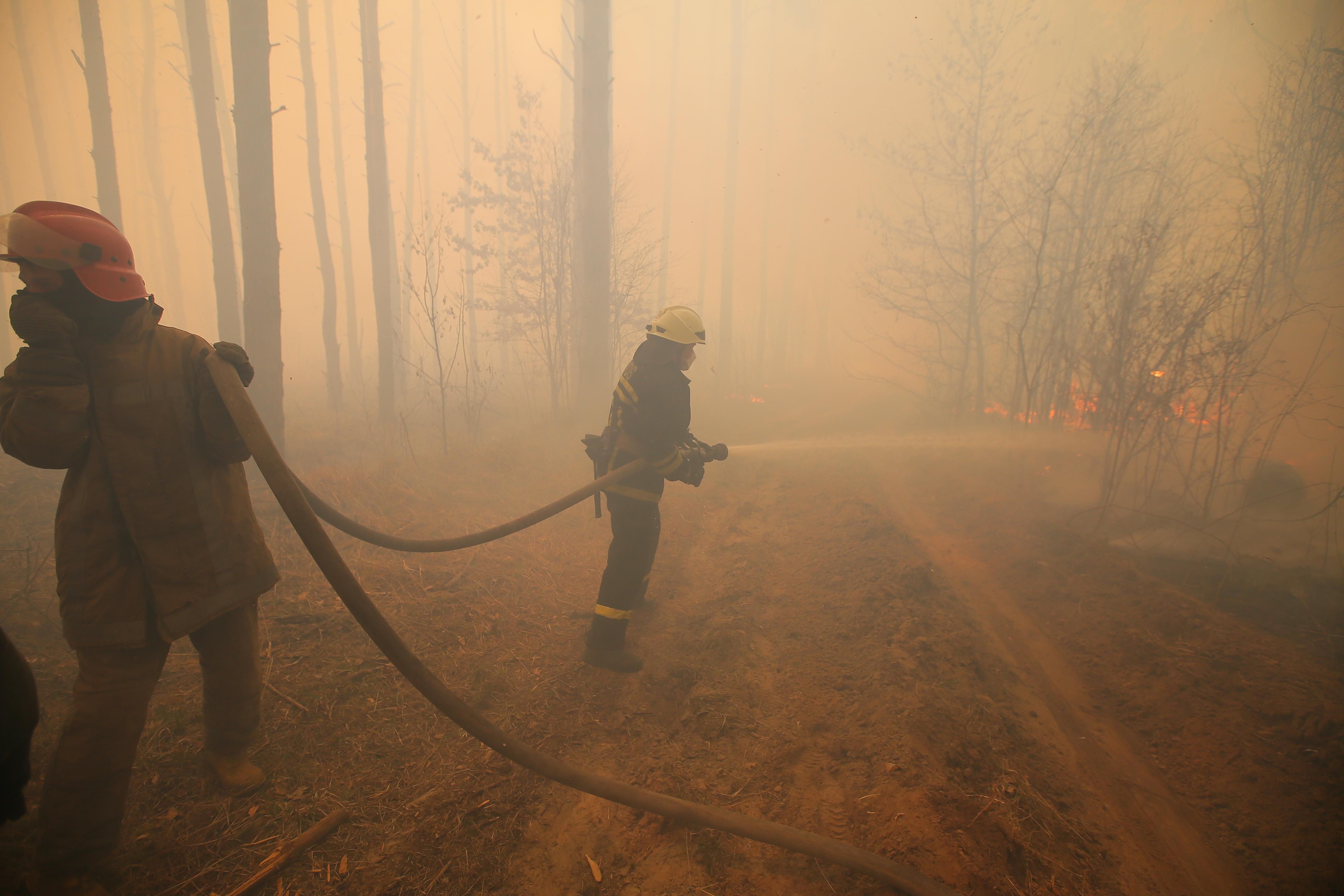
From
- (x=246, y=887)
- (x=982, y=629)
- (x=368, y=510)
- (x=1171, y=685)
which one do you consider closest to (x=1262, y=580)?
(x=1171, y=685)

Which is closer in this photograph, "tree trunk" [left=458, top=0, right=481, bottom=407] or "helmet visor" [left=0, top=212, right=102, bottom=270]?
"helmet visor" [left=0, top=212, right=102, bottom=270]

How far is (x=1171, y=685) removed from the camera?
12.7 ft

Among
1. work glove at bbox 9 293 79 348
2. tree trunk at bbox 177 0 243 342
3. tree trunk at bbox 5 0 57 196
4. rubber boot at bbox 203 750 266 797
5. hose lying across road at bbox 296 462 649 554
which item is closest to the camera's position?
work glove at bbox 9 293 79 348

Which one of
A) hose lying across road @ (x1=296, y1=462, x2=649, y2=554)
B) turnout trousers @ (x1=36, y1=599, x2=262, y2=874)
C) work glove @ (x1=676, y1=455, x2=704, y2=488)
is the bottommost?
turnout trousers @ (x1=36, y1=599, x2=262, y2=874)

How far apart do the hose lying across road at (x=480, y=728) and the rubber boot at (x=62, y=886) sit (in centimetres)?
131

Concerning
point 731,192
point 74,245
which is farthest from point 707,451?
point 731,192

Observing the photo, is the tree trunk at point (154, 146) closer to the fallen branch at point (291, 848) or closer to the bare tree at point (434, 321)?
the bare tree at point (434, 321)

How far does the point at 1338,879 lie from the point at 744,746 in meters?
2.79

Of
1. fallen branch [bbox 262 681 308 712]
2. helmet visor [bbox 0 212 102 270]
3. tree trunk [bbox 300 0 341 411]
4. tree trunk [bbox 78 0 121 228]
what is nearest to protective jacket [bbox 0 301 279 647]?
helmet visor [bbox 0 212 102 270]

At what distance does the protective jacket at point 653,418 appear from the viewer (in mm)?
Answer: 4102

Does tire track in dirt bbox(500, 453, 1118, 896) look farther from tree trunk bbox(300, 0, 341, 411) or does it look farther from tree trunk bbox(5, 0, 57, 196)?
tree trunk bbox(5, 0, 57, 196)

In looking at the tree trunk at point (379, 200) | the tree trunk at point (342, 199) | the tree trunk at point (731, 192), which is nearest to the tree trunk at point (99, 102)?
the tree trunk at point (379, 200)

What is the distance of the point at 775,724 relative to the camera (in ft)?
11.4

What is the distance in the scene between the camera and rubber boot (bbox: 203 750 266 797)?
265 centimetres
